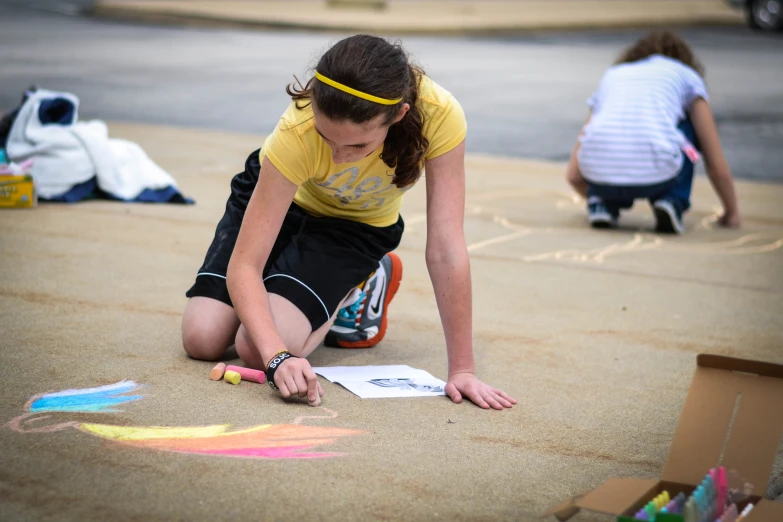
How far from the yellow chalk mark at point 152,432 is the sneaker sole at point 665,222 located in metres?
3.31

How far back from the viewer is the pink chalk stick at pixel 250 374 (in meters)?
2.78

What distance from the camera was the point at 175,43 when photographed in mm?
14820

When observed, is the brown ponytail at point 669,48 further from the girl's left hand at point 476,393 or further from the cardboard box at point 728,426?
the cardboard box at point 728,426

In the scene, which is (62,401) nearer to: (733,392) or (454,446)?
(454,446)

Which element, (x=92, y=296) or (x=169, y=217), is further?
(x=169, y=217)

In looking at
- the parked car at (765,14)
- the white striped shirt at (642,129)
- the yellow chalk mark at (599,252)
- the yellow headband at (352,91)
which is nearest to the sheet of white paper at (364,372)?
the yellow headband at (352,91)

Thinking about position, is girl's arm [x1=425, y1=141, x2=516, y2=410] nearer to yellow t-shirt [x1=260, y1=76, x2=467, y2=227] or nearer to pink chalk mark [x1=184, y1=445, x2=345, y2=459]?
yellow t-shirt [x1=260, y1=76, x2=467, y2=227]

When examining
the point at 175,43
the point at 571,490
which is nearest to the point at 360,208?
the point at 571,490

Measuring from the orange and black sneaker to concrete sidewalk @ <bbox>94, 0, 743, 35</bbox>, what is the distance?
48.2 feet

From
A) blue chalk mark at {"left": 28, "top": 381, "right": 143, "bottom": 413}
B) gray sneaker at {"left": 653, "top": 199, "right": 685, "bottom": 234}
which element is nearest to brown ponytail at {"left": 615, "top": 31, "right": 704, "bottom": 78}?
gray sneaker at {"left": 653, "top": 199, "right": 685, "bottom": 234}

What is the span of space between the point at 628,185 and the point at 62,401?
3.41m

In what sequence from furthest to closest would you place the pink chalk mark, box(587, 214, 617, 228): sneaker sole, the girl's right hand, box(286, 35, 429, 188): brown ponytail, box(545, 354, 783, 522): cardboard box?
box(587, 214, 617, 228): sneaker sole
the girl's right hand
box(286, 35, 429, 188): brown ponytail
the pink chalk mark
box(545, 354, 783, 522): cardboard box

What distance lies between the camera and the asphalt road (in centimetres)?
837

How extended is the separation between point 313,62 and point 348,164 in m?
0.31
